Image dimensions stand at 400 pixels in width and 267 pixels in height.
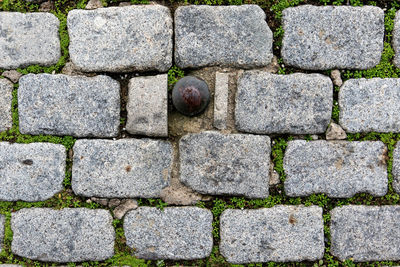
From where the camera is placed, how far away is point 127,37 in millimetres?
1781

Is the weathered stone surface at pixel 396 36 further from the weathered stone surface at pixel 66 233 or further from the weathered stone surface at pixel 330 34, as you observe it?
the weathered stone surface at pixel 66 233

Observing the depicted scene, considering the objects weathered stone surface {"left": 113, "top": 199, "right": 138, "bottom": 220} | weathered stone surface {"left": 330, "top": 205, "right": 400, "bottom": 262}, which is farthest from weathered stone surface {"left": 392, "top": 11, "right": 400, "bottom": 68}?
weathered stone surface {"left": 113, "top": 199, "right": 138, "bottom": 220}

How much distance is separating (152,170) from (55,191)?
57cm

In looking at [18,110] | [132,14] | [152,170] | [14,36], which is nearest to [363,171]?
[152,170]

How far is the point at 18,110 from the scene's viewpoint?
1.82 meters

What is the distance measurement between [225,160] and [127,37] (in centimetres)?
88

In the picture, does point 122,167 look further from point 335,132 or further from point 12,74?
point 335,132

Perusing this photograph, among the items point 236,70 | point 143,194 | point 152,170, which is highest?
point 236,70

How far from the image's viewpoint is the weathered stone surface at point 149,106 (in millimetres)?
1762

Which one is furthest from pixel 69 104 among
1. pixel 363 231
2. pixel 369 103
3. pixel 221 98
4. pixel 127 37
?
pixel 363 231

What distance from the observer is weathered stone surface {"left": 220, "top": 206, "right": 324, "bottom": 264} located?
1.82 metres

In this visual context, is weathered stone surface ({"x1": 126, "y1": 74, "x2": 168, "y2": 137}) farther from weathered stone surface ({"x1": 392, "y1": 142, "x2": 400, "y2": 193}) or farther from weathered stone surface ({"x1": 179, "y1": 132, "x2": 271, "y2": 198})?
weathered stone surface ({"x1": 392, "y1": 142, "x2": 400, "y2": 193})

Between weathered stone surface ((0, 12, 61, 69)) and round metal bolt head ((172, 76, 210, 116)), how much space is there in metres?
0.73

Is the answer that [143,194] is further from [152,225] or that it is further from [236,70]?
[236,70]
